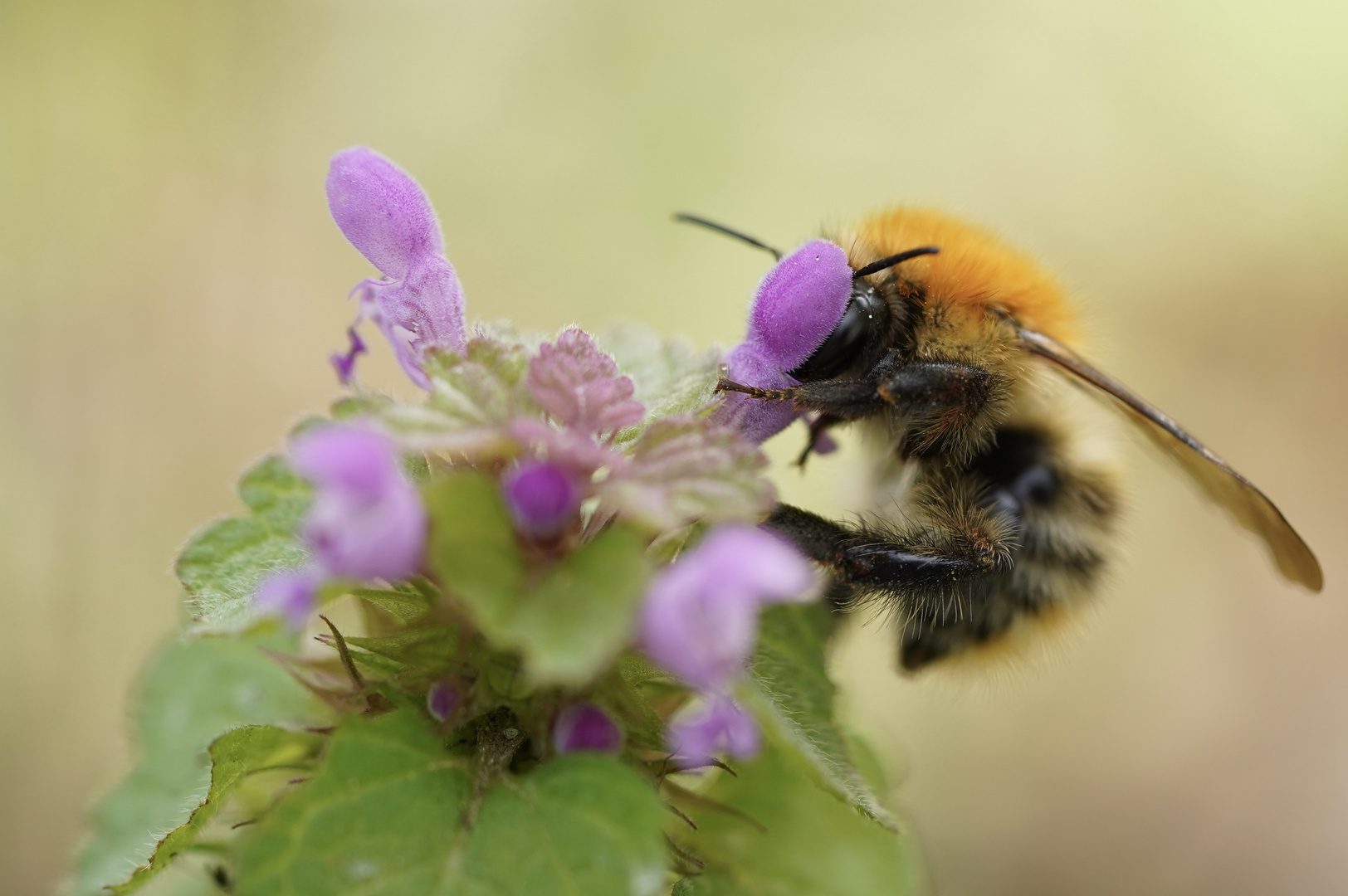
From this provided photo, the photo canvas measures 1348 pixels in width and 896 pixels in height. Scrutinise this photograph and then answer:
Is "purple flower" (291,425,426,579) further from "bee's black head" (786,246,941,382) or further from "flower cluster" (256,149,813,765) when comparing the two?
"bee's black head" (786,246,941,382)

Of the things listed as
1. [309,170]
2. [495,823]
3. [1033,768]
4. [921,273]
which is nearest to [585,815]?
[495,823]

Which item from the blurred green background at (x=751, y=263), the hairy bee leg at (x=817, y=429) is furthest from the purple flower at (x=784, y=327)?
the blurred green background at (x=751, y=263)

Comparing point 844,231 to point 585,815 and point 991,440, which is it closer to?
point 991,440

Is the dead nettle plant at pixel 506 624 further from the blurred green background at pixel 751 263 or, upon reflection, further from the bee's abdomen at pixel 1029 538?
the blurred green background at pixel 751 263

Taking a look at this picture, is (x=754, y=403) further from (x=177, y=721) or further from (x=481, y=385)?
(x=177, y=721)

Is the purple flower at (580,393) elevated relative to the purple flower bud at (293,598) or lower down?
elevated

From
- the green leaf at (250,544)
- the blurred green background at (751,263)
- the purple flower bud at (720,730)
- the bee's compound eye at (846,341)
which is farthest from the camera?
the blurred green background at (751,263)
